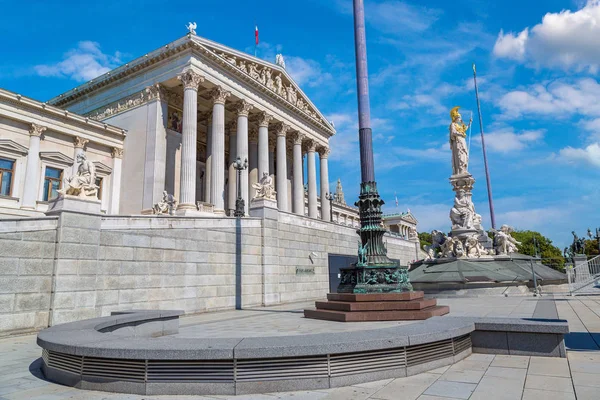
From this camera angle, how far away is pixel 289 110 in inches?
1853

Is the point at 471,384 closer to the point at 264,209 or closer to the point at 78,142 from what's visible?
the point at 264,209

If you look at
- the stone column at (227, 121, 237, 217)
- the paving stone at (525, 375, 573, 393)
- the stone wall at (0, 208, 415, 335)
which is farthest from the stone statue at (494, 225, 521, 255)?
the stone column at (227, 121, 237, 217)

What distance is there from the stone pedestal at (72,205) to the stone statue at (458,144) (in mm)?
23154

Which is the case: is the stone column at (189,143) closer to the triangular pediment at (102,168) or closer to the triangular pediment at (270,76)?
the triangular pediment at (270,76)

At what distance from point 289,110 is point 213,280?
3051cm

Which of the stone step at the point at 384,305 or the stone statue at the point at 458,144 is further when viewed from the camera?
the stone statue at the point at 458,144

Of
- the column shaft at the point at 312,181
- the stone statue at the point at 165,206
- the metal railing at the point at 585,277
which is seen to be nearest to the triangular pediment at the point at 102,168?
the stone statue at the point at 165,206

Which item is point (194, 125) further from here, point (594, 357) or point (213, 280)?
point (594, 357)

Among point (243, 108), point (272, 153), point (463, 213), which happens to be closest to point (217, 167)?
point (243, 108)

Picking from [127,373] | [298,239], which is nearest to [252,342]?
[127,373]

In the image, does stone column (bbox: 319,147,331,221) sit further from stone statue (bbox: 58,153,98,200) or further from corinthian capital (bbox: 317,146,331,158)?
stone statue (bbox: 58,153,98,200)

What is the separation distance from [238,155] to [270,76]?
40.0ft

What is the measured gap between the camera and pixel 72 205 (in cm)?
1477

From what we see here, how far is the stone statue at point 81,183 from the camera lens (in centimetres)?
1474
